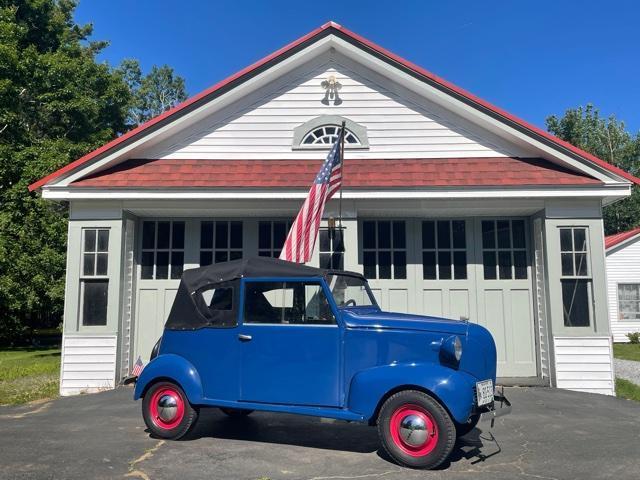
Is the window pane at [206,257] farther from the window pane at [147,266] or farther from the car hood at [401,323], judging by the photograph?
the car hood at [401,323]

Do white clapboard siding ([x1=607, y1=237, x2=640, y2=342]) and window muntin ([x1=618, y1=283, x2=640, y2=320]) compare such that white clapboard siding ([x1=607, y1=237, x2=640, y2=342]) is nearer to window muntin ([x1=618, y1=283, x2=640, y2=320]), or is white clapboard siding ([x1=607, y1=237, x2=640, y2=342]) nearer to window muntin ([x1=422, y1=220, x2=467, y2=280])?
window muntin ([x1=618, y1=283, x2=640, y2=320])

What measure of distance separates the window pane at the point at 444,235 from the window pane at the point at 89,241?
6157 mm

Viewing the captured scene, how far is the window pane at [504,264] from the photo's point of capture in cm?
966

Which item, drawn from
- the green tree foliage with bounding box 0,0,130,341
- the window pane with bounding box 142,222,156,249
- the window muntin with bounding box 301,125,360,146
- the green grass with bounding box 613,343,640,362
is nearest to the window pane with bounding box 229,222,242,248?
the window pane with bounding box 142,222,156,249

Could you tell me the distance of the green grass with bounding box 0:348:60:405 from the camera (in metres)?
8.80

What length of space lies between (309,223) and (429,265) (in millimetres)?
3283

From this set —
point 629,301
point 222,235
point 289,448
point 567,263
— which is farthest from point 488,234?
point 629,301

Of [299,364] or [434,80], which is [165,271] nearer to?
[299,364]

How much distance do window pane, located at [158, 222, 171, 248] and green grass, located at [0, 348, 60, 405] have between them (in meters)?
3.11

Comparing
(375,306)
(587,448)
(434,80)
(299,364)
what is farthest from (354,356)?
(434,80)

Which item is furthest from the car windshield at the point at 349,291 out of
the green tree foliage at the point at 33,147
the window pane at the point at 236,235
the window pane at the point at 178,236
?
the green tree foliage at the point at 33,147

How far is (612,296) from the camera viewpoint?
851 inches

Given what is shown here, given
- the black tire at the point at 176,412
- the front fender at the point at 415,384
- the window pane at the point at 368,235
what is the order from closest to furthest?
the front fender at the point at 415,384 < the black tire at the point at 176,412 < the window pane at the point at 368,235

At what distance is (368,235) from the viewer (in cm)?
977
